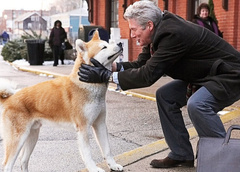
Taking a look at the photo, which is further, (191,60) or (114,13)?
(114,13)

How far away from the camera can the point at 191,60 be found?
3.92 m

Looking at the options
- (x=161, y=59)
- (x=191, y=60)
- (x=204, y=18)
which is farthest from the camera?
(x=204, y=18)

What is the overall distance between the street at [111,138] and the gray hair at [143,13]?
1922mm

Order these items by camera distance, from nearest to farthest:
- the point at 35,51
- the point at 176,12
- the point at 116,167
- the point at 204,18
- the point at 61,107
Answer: the point at 61,107 < the point at 116,167 < the point at 204,18 < the point at 176,12 < the point at 35,51

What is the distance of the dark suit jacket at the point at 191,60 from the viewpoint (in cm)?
377

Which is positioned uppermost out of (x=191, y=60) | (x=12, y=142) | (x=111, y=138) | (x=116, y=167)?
(x=191, y=60)

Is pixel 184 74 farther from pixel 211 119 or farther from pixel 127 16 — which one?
pixel 127 16

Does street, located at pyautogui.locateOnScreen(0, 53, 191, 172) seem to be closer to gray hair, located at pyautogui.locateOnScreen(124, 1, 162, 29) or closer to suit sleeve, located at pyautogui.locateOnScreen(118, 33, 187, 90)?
suit sleeve, located at pyautogui.locateOnScreen(118, 33, 187, 90)

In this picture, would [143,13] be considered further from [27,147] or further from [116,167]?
[27,147]

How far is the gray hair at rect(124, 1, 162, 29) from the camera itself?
3.82 m

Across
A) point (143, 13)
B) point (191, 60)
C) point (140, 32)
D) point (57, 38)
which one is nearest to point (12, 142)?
point (140, 32)

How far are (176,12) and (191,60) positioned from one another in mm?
10629

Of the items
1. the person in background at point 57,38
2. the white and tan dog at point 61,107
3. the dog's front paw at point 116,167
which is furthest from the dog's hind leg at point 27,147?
the person in background at point 57,38

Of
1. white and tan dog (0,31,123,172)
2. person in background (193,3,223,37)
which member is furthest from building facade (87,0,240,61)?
white and tan dog (0,31,123,172)
